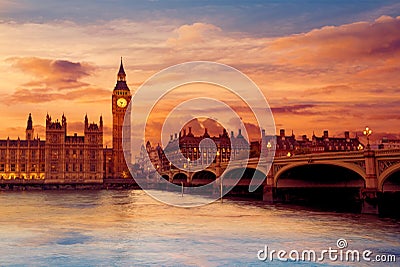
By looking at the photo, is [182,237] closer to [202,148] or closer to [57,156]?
[57,156]

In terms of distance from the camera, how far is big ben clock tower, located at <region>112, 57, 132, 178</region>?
160 m

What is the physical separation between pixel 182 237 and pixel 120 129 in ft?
459

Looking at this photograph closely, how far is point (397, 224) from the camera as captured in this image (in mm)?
33344

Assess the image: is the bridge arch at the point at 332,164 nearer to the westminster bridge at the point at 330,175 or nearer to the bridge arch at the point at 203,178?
the westminster bridge at the point at 330,175

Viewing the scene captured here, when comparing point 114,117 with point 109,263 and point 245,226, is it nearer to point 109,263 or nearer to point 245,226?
point 245,226

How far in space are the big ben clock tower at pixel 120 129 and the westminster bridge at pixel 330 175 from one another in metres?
78.6

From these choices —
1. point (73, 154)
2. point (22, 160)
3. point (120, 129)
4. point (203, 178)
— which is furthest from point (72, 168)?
point (203, 178)

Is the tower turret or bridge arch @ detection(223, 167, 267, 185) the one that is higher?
the tower turret

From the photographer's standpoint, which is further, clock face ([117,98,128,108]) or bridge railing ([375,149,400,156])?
clock face ([117,98,128,108])

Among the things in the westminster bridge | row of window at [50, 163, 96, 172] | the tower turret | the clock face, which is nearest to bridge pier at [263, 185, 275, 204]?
the westminster bridge

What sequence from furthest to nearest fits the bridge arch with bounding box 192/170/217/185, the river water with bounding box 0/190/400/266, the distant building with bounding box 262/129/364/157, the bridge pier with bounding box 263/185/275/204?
1. the distant building with bounding box 262/129/364/157
2. the bridge arch with bounding box 192/170/217/185
3. the bridge pier with bounding box 263/185/275/204
4. the river water with bounding box 0/190/400/266

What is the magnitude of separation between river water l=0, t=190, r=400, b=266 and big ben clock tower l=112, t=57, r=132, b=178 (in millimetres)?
116809

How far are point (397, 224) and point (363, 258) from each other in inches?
482

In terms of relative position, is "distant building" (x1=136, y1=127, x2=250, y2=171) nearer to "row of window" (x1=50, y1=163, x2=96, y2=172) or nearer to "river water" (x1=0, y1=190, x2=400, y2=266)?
"row of window" (x1=50, y1=163, x2=96, y2=172)
